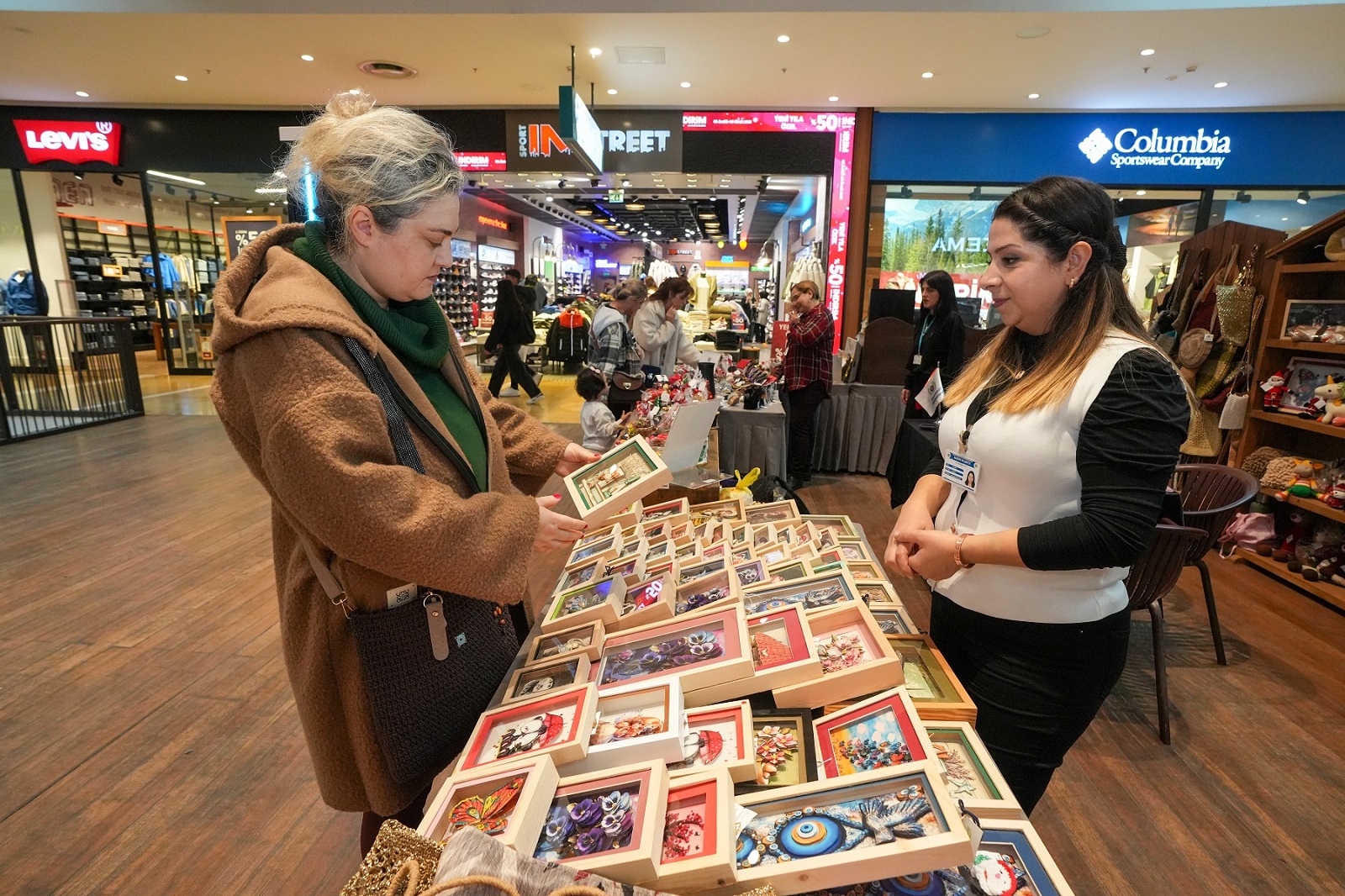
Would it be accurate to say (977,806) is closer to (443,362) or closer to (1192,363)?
(443,362)

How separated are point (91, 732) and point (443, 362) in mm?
2265

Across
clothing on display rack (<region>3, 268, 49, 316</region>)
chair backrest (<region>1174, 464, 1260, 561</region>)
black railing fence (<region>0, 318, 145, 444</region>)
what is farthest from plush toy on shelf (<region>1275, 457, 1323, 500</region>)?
clothing on display rack (<region>3, 268, 49, 316</region>)

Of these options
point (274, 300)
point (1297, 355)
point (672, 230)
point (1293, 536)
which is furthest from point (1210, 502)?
point (672, 230)

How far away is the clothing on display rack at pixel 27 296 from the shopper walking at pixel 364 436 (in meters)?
11.0

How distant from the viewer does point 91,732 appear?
2307 millimetres

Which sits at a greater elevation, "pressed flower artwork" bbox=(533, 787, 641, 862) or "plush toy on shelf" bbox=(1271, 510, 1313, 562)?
"pressed flower artwork" bbox=(533, 787, 641, 862)

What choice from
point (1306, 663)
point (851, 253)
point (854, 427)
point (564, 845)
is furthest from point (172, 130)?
point (1306, 663)

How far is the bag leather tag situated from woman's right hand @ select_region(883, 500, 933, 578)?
818mm

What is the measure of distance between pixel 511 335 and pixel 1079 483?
26.5 ft

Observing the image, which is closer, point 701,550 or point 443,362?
point 443,362

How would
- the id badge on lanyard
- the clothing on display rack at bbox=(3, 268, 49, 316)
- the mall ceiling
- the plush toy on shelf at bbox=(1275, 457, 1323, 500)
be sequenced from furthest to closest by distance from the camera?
the clothing on display rack at bbox=(3, 268, 49, 316), the mall ceiling, the plush toy on shelf at bbox=(1275, 457, 1323, 500), the id badge on lanyard

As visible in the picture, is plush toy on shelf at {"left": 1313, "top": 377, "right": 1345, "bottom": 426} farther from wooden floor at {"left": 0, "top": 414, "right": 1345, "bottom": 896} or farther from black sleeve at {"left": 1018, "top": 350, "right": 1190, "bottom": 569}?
black sleeve at {"left": 1018, "top": 350, "right": 1190, "bottom": 569}

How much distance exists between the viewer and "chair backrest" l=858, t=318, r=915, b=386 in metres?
5.62

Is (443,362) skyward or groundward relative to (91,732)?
skyward
